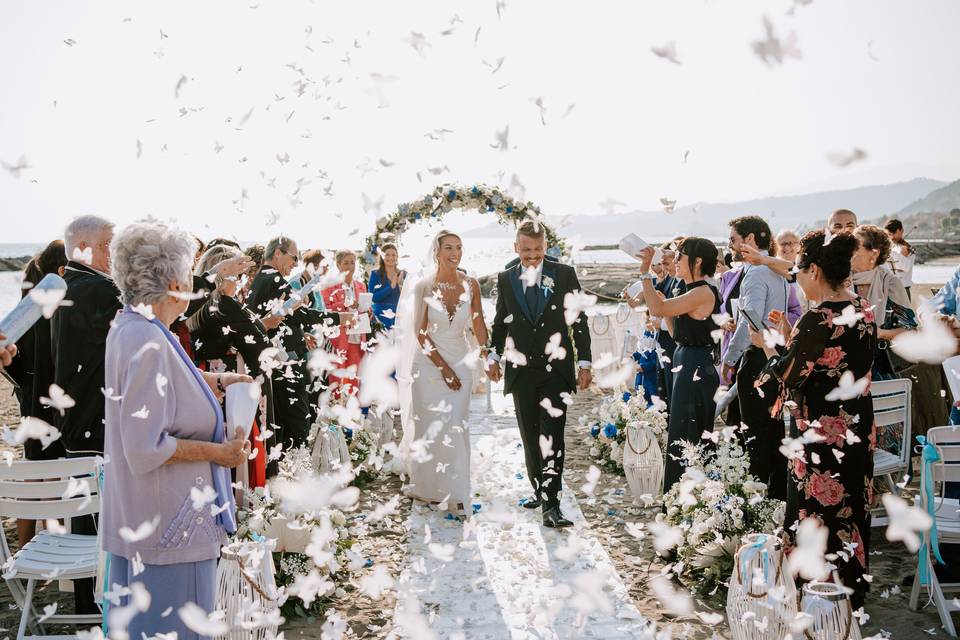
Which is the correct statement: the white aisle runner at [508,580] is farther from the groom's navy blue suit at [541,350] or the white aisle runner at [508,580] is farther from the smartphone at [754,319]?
the smartphone at [754,319]

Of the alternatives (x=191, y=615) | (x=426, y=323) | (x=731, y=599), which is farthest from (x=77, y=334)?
(x=731, y=599)

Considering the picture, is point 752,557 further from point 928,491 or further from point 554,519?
point 554,519

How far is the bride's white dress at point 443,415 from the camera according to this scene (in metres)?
6.49

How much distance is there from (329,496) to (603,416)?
315 centimetres

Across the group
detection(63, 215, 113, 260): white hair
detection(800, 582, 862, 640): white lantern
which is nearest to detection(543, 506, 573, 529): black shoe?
detection(800, 582, 862, 640): white lantern

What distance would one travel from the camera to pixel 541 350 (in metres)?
6.09

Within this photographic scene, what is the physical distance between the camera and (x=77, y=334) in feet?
12.9

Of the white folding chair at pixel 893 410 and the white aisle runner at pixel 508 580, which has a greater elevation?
the white folding chair at pixel 893 410

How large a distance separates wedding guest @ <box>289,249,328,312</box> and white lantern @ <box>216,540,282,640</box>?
Result: 13.7ft

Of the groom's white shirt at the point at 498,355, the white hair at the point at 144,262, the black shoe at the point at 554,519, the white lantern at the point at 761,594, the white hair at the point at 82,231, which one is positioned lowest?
the black shoe at the point at 554,519

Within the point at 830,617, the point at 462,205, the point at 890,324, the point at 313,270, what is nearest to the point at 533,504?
the point at 890,324

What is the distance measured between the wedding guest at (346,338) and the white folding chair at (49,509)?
4979mm

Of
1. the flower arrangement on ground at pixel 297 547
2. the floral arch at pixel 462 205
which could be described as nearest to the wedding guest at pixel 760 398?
the flower arrangement on ground at pixel 297 547

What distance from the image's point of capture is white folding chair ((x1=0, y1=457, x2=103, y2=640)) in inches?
147
